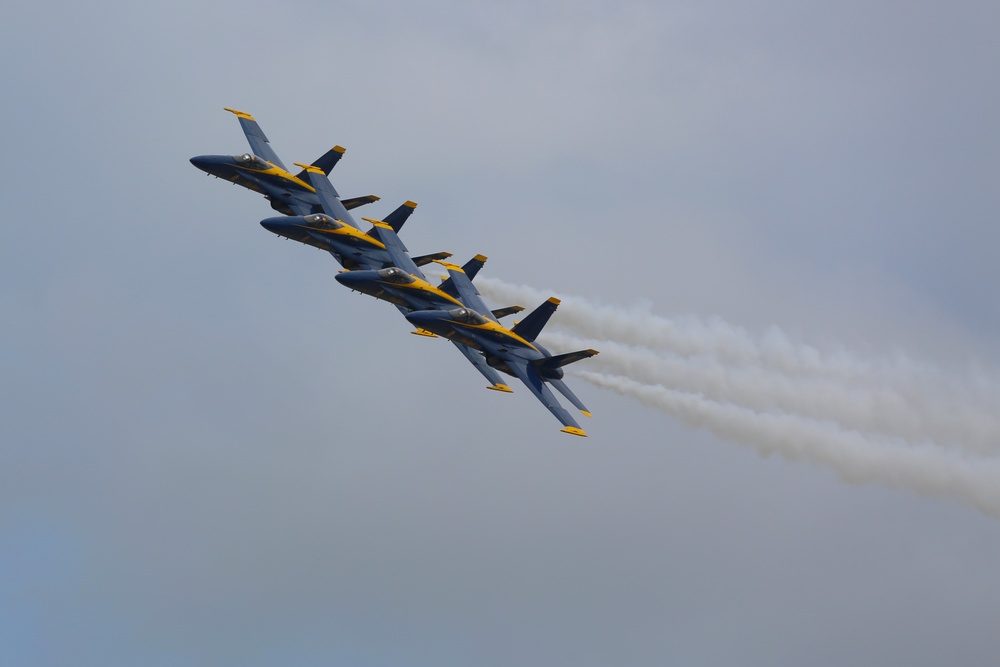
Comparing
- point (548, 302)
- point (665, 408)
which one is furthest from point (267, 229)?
point (665, 408)

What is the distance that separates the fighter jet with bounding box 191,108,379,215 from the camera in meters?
97.9

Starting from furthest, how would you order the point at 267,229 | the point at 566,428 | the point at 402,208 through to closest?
the point at 402,208, the point at 267,229, the point at 566,428

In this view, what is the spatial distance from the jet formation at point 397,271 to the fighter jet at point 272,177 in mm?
68

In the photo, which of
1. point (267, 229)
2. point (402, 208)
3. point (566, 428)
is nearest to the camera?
point (566, 428)

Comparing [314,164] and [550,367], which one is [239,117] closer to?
[314,164]

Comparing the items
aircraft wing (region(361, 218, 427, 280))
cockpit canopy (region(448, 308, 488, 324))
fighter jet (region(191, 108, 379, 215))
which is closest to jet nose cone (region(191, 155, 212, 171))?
fighter jet (region(191, 108, 379, 215))

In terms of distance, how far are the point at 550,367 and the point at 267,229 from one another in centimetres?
2035

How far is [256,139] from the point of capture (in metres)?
104

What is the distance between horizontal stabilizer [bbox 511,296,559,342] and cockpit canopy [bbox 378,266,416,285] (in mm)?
7414

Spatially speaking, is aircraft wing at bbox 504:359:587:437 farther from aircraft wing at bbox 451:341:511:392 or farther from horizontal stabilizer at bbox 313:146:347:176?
horizontal stabilizer at bbox 313:146:347:176

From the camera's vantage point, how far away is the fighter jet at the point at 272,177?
321 feet

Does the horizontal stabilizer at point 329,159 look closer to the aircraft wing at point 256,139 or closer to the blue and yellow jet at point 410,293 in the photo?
the aircraft wing at point 256,139

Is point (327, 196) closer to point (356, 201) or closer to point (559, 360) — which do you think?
point (356, 201)

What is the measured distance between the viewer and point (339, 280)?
294 ft
